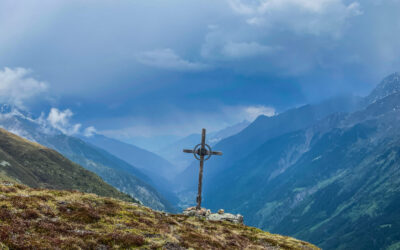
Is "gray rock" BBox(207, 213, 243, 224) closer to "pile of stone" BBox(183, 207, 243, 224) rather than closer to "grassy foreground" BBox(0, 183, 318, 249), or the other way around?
"pile of stone" BBox(183, 207, 243, 224)

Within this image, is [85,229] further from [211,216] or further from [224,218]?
[224,218]

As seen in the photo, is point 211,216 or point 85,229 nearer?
point 85,229

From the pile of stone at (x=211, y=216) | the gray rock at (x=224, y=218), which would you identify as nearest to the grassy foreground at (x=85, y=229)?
the pile of stone at (x=211, y=216)

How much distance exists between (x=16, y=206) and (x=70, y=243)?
8.87 meters

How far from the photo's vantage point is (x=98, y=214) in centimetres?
2812

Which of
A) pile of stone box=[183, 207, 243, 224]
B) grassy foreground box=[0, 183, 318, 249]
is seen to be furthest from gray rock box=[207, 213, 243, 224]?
grassy foreground box=[0, 183, 318, 249]

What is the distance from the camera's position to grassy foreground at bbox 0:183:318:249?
18.8 m

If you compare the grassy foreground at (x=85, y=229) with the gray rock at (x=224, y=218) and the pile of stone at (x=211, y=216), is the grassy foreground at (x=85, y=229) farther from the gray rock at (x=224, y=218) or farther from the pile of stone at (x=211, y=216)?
the gray rock at (x=224, y=218)

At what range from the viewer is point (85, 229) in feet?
75.8

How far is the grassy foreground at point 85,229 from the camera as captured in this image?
18828 mm

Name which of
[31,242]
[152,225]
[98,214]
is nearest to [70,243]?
[31,242]

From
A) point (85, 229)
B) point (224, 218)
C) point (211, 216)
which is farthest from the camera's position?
point (224, 218)

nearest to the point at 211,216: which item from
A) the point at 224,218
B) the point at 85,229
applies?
the point at 224,218

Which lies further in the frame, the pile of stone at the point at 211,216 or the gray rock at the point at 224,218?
the gray rock at the point at 224,218
